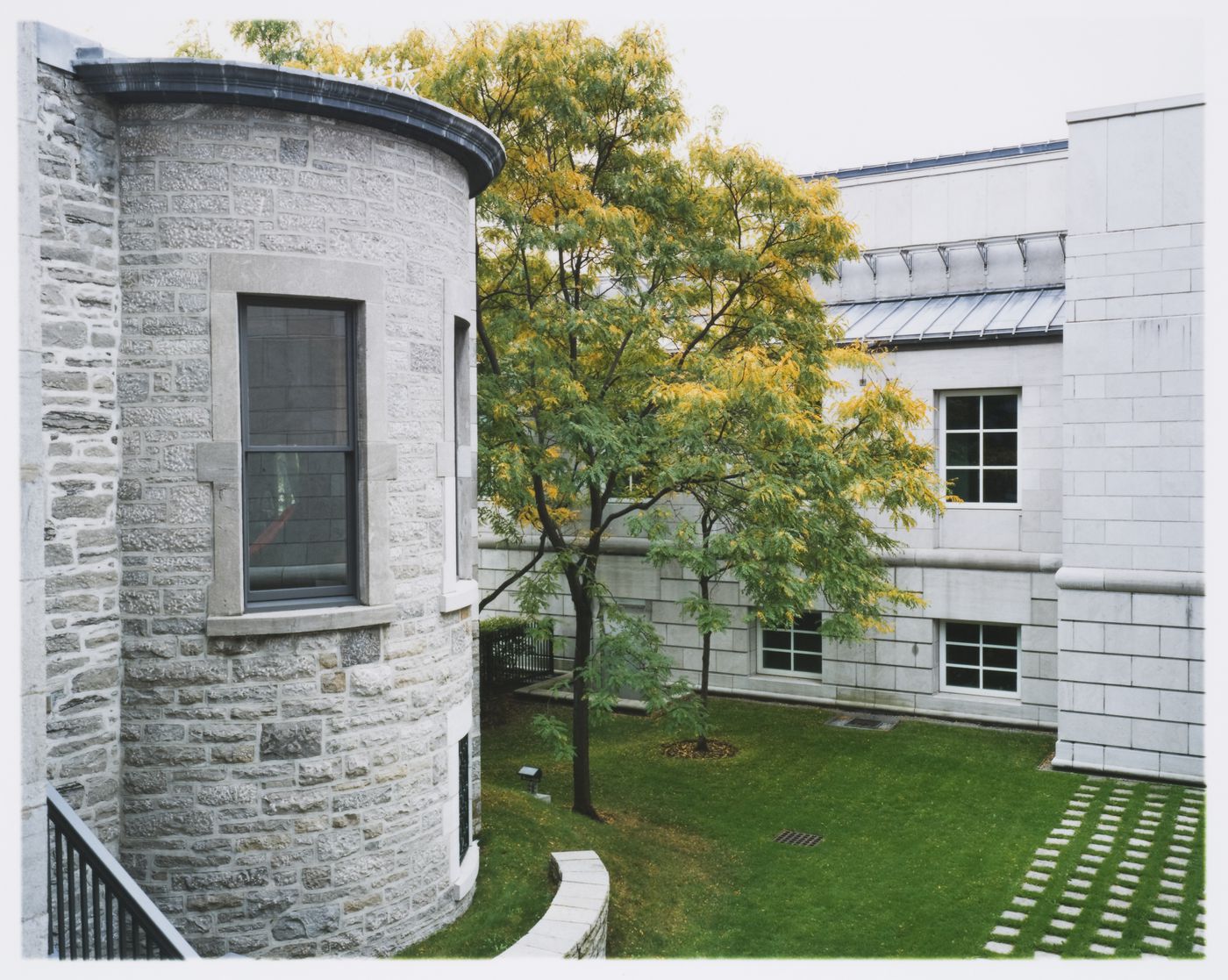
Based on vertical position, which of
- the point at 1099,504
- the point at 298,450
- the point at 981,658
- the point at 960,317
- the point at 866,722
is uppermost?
the point at 960,317

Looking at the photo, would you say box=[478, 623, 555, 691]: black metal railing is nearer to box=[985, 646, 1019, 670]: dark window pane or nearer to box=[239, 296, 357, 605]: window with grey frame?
box=[985, 646, 1019, 670]: dark window pane

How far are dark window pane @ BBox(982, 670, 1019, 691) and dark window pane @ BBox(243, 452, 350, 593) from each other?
1211cm

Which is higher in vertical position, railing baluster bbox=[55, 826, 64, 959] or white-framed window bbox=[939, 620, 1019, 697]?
railing baluster bbox=[55, 826, 64, 959]

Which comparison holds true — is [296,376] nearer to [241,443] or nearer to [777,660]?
[241,443]

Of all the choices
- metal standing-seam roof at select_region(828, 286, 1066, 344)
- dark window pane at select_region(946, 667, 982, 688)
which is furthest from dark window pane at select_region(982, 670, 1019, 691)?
metal standing-seam roof at select_region(828, 286, 1066, 344)

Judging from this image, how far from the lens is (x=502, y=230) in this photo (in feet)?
36.4

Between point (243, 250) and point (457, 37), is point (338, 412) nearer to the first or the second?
point (243, 250)

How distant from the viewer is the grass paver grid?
8.76 metres

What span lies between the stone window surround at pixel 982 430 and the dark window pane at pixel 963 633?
194 centimetres

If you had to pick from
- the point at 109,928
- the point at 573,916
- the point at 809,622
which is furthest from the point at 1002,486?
the point at 109,928

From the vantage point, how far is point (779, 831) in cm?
1169

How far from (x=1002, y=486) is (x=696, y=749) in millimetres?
6215

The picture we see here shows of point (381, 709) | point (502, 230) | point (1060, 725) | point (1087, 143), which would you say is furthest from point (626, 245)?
point (1060, 725)

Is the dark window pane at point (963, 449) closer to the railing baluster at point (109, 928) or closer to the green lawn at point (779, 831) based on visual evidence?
the green lawn at point (779, 831)
